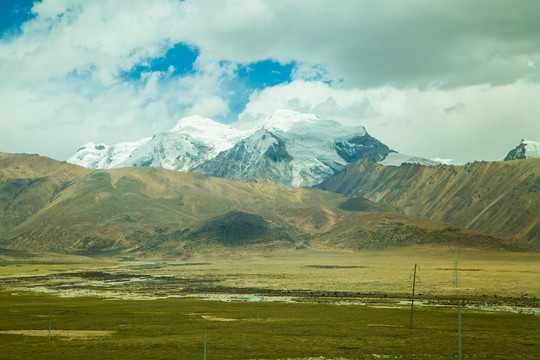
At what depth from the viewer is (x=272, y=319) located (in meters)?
55.3

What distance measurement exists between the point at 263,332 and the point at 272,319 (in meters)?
8.02

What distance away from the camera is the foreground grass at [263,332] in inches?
1523

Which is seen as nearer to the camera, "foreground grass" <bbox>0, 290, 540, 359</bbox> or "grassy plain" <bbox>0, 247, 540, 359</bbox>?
"foreground grass" <bbox>0, 290, 540, 359</bbox>

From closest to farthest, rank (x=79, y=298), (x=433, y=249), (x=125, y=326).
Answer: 1. (x=125, y=326)
2. (x=79, y=298)
3. (x=433, y=249)

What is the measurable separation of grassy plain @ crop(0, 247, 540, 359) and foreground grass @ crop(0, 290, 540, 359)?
83 millimetres

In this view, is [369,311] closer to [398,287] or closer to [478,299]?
[478,299]

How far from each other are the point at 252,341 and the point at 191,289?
50.6m

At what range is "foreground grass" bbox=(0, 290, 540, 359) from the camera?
38688 millimetres

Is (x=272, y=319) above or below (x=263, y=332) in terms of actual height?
below

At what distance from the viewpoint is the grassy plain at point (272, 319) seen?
1560 inches

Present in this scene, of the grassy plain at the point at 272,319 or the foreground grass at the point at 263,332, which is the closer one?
the foreground grass at the point at 263,332

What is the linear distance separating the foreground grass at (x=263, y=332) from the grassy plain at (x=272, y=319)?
0.08 metres

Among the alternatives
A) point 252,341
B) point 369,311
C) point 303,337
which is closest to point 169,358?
point 252,341

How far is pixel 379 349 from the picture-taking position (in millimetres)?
39781
